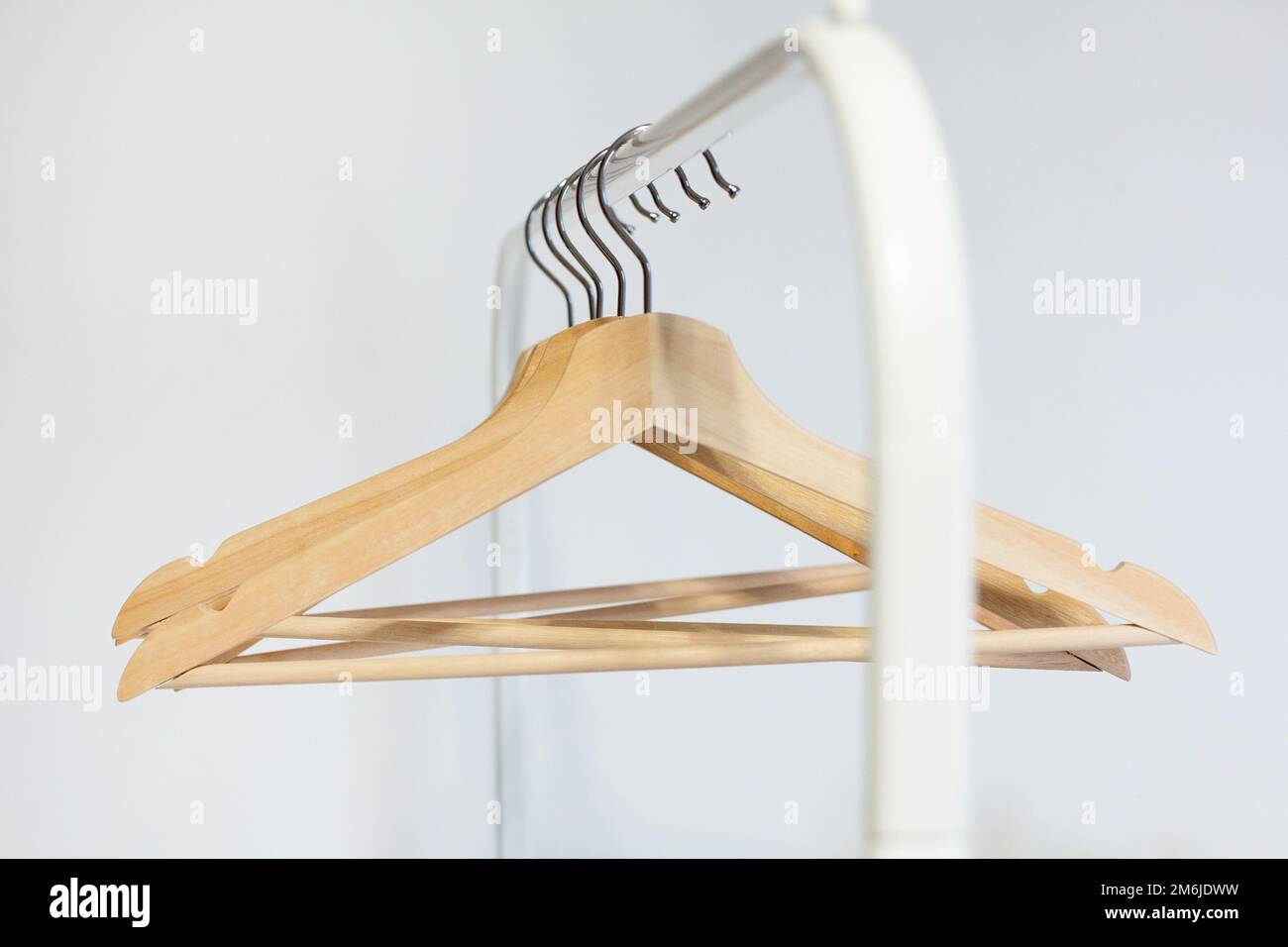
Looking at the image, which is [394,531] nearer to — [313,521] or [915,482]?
[313,521]

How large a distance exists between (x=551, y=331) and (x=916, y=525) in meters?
1.22

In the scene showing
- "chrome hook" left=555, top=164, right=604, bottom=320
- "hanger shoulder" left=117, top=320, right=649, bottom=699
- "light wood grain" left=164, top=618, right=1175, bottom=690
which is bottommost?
"light wood grain" left=164, top=618, right=1175, bottom=690

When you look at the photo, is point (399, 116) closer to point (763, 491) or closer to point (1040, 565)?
Answer: point (763, 491)

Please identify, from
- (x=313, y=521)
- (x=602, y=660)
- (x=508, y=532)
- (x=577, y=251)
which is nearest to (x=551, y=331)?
(x=508, y=532)

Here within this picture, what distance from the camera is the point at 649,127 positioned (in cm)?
68

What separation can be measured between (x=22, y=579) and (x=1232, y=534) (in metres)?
1.66

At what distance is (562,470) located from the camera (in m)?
0.65

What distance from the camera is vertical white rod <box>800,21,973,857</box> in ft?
1.07

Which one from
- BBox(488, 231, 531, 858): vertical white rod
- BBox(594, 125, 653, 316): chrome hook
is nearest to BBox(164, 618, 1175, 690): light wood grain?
BBox(594, 125, 653, 316): chrome hook

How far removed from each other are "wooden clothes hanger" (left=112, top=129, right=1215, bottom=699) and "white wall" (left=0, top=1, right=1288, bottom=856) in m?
0.63

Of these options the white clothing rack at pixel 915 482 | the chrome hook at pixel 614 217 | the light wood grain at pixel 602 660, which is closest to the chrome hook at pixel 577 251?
the chrome hook at pixel 614 217

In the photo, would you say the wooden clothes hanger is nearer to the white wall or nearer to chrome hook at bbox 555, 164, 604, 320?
chrome hook at bbox 555, 164, 604, 320

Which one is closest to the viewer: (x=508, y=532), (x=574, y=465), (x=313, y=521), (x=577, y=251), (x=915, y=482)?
(x=915, y=482)

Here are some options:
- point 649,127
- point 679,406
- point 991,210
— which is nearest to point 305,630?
point 679,406
